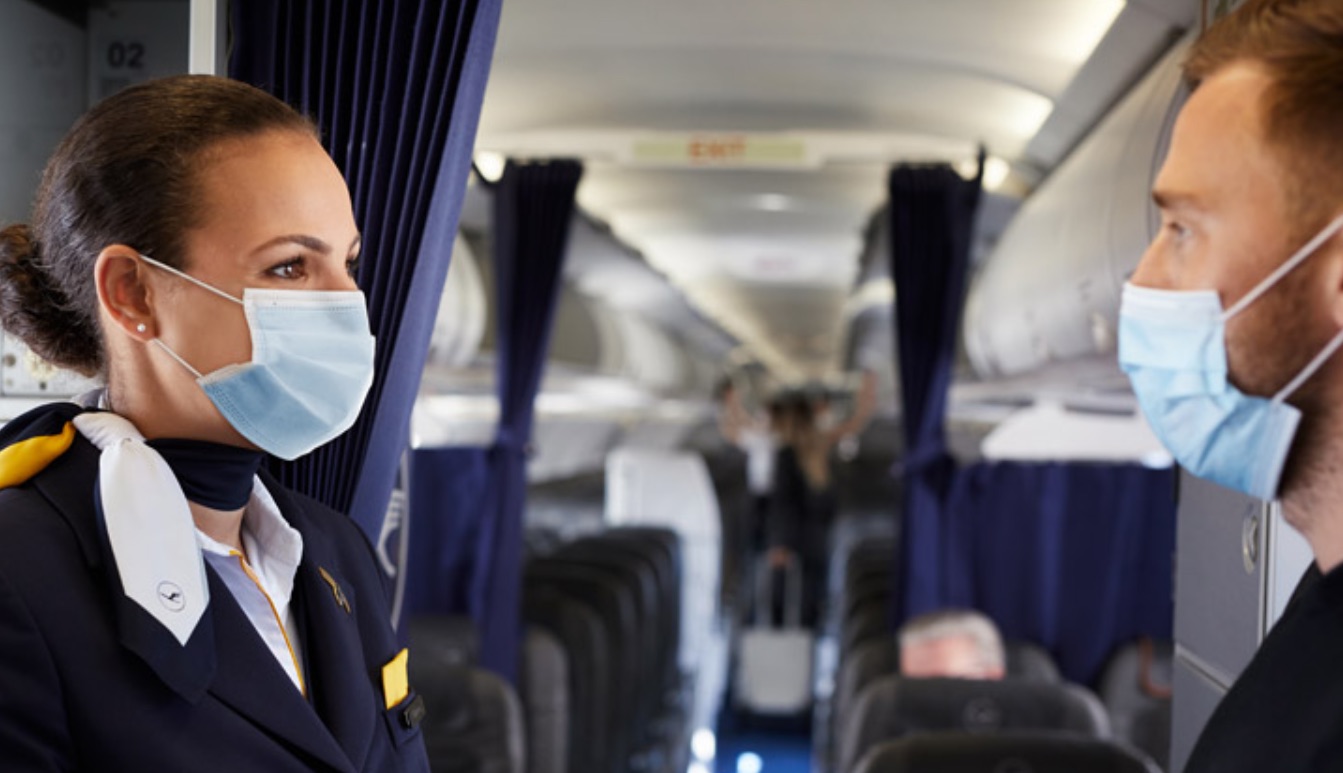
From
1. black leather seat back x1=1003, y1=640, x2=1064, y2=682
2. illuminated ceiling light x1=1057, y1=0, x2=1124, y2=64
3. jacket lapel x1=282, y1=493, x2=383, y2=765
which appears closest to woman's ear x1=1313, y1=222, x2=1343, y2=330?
jacket lapel x1=282, y1=493, x2=383, y2=765

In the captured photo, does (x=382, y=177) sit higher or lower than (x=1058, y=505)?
higher

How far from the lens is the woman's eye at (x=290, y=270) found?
5.07 feet

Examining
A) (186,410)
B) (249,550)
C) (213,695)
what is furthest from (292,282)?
(213,695)

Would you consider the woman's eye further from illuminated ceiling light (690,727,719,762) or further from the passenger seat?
illuminated ceiling light (690,727,719,762)

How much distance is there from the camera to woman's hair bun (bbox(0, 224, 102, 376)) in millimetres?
1560

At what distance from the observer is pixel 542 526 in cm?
1023

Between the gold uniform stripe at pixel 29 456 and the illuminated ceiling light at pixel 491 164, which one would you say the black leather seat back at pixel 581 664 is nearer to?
the illuminated ceiling light at pixel 491 164

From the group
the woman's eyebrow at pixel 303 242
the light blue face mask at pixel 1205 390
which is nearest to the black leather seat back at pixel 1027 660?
the light blue face mask at pixel 1205 390

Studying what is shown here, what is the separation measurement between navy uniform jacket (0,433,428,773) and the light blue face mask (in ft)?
3.33

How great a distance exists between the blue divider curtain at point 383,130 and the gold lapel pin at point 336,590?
1.13 ft

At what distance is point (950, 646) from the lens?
4.71 metres

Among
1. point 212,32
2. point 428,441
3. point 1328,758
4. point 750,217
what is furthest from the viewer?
point 750,217

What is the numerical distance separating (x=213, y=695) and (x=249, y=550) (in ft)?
0.96

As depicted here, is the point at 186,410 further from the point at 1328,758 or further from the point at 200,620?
the point at 1328,758
